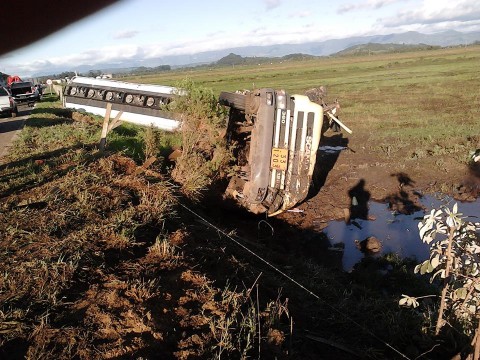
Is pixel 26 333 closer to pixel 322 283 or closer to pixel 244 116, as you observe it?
pixel 322 283

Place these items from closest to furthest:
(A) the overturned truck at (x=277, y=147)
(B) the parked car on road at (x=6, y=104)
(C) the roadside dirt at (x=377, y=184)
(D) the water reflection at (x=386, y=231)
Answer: (D) the water reflection at (x=386, y=231), (A) the overturned truck at (x=277, y=147), (C) the roadside dirt at (x=377, y=184), (B) the parked car on road at (x=6, y=104)

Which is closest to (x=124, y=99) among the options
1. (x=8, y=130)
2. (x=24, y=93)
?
(x=8, y=130)

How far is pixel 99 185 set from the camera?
7605 mm

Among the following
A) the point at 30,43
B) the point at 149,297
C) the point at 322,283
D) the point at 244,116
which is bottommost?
the point at 322,283

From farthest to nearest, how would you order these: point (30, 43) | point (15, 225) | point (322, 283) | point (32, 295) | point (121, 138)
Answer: point (121, 138), point (322, 283), point (15, 225), point (32, 295), point (30, 43)

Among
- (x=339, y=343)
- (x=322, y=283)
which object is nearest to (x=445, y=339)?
(x=339, y=343)

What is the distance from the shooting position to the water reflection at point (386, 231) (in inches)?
344

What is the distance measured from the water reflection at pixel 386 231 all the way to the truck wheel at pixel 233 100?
362 cm

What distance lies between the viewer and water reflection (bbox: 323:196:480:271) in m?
8.73

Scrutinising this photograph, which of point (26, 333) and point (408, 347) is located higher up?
point (26, 333)

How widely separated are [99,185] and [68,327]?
446 centimetres

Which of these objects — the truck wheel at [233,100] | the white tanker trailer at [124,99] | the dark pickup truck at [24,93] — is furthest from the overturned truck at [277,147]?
the dark pickup truck at [24,93]

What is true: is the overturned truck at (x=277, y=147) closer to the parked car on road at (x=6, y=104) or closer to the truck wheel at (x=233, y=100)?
the truck wheel at (x=233, y=100)

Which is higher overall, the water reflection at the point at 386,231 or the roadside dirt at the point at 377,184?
the roadside dirt at the point at 377,184
